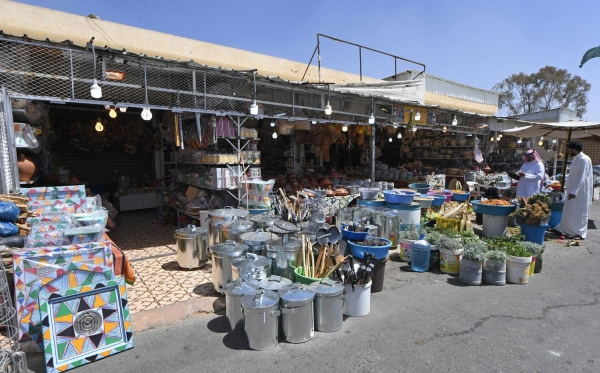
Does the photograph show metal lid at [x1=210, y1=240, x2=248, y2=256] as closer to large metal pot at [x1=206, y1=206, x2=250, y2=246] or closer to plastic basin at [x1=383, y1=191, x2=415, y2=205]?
large metal pot at [x1=206, y1=206, x2=250, y2=246]

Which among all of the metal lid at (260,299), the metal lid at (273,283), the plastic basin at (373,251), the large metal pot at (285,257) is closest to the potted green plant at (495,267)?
the plastic basin at (373,251)

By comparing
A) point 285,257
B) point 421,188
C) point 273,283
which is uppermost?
point 421,188

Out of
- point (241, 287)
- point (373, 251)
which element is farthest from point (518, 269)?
point (241, 287)

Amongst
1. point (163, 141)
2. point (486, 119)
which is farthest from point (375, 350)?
point (486, 119)

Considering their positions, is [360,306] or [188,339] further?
[360,306]

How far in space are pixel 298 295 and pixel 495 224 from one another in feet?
19.9

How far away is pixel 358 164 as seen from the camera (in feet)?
50.5

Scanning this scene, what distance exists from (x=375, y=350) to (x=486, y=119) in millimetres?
14010

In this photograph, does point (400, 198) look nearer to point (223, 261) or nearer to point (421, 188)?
point (421, 188)

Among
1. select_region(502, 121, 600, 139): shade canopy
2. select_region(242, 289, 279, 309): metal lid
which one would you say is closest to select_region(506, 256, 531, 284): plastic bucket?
select_region(242, 289, 279, 309): metal lid

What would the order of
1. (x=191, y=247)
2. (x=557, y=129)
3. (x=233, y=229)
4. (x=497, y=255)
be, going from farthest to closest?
(x=557, y=129), (x=191, y=247), (x=233, y=229), (x=497, y=255)

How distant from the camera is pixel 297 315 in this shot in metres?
3.60

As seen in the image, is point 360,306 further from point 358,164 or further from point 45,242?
point 358,164

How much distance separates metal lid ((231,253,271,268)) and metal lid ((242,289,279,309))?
485mm
